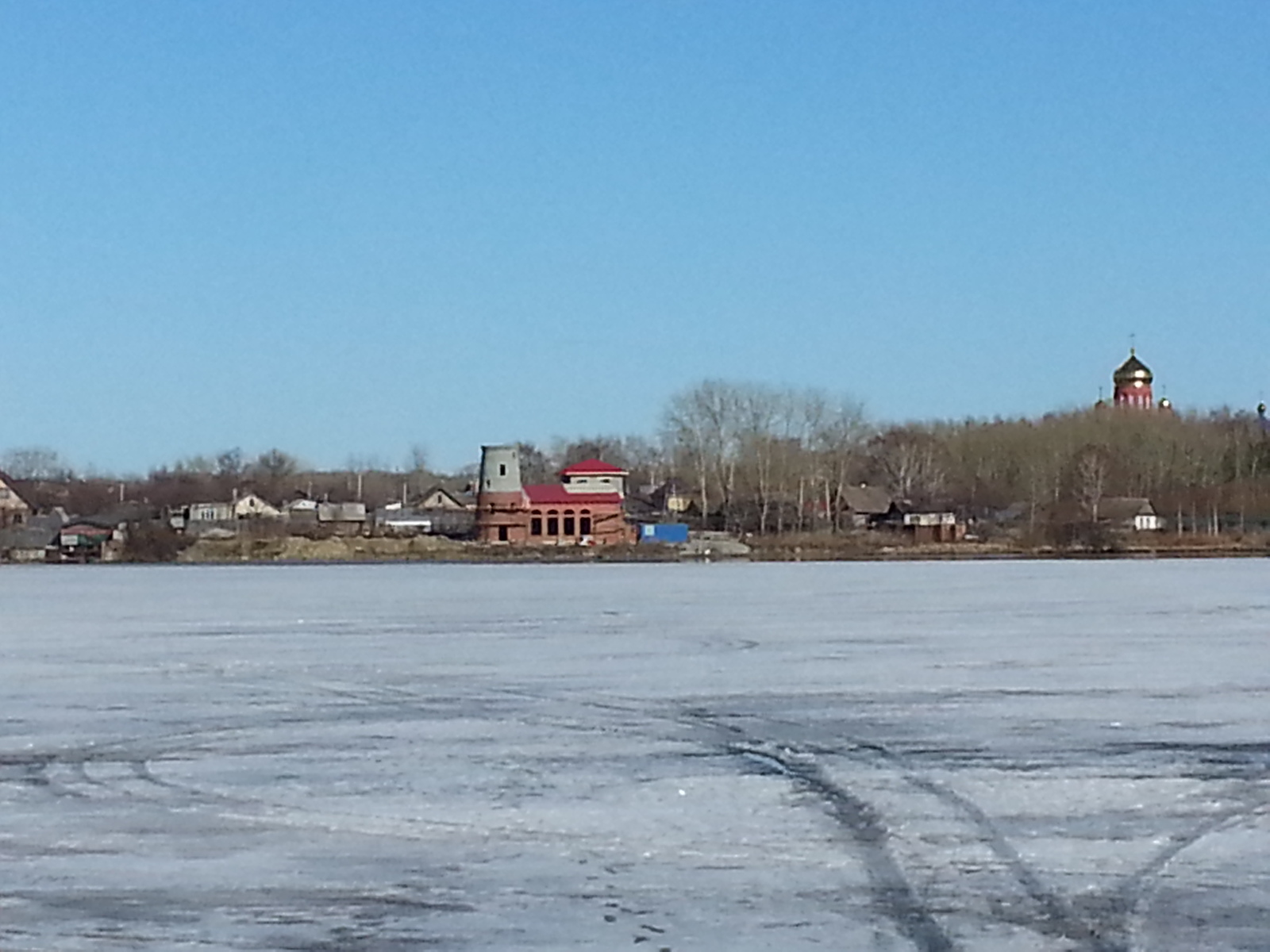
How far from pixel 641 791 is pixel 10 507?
88481mm

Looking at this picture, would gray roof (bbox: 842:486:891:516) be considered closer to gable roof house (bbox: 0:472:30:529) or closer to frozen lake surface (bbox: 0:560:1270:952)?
gable roof house (bbox: 0:472:30:529)

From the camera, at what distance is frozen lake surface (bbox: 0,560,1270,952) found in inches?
237

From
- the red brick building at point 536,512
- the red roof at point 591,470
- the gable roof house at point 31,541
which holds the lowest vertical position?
the gable roof house at point 31,541

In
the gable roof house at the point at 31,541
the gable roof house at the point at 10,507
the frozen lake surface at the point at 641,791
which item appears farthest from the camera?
the gable roof house at the point at 10,507

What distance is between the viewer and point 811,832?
7.56 meters

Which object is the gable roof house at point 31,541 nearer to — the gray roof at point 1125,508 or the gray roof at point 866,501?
the gray roof at point 866,501

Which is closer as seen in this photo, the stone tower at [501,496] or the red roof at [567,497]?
the stone tower at [501,496]

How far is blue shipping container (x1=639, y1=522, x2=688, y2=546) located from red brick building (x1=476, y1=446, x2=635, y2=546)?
0.65 meters

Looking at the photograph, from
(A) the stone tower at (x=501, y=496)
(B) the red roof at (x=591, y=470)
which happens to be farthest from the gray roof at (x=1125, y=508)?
(A) the stone tower at (x=501, y=496)

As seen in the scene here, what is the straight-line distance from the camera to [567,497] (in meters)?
72.2

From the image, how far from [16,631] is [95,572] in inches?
1126

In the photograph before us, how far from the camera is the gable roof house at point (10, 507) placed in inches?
3438

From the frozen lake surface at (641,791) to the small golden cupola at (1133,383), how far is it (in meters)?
98.0

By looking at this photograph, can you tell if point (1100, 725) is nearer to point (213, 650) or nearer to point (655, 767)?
point (655, 767)
